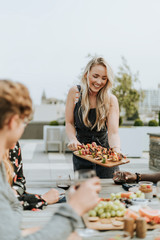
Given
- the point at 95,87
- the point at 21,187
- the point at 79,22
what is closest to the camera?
the point at 21,187

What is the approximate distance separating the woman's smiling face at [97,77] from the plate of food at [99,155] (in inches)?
20.6

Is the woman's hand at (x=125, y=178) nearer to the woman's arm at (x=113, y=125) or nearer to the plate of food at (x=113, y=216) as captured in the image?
the woman's arm at (x=113, y=125)

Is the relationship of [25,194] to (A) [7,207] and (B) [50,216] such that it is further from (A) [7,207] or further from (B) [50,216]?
(A) [7,207]

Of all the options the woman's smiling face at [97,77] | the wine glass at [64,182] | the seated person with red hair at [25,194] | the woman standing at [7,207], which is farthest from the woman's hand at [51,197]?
the woman's smiling face at [97,77]

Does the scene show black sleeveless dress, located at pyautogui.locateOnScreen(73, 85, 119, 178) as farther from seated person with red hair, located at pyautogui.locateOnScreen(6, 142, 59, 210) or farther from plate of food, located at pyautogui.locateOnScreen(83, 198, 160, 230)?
plate of food, located at pyautogui.locateOnScreen(83, 198, 160, 230)

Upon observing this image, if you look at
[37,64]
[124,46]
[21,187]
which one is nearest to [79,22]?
[124,46]

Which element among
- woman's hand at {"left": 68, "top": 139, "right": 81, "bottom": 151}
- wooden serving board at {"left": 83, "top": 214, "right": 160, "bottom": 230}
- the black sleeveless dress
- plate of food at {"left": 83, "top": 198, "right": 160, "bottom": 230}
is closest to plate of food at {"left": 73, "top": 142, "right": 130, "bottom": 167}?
woman's hand at {"left": 68, "top": 139, "right": 81, "bottom": 151}

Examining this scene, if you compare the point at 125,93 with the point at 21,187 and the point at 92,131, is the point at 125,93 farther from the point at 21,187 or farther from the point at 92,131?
the point at 21,187

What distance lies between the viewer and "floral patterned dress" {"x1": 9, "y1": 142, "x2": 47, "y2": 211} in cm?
184

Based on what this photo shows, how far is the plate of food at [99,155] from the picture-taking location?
2340mm

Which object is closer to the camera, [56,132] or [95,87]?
[95,87]

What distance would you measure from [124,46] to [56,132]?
785cm

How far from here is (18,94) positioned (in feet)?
3.31

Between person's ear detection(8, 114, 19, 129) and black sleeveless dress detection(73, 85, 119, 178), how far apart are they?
1.71m
